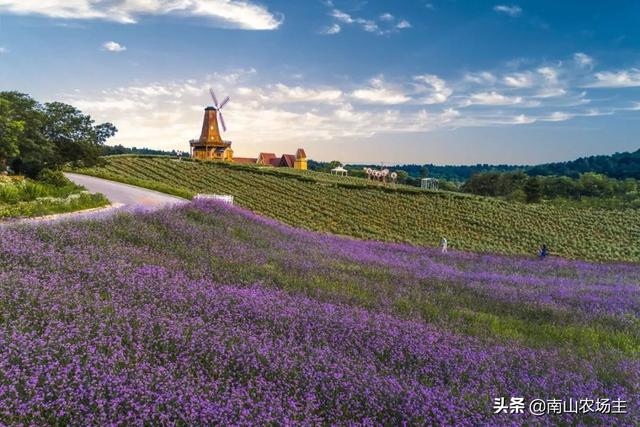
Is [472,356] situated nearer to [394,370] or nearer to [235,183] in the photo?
[394,370]

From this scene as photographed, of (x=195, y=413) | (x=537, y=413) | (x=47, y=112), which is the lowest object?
(x=537, y=413)

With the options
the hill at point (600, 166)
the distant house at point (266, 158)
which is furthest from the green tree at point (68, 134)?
the hill at point (600, 166)

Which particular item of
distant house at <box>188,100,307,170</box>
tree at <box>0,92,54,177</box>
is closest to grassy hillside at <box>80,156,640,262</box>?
tree at <box>0,92,54,177</box>

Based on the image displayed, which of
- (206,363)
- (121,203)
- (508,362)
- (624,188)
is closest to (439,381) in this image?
(508,362)

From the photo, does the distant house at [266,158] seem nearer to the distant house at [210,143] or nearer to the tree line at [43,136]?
the distant house at [210,143]

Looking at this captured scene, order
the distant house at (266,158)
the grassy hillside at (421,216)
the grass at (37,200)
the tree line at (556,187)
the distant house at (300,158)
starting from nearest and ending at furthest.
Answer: the grass at (37,200) → the grassy hillside at (421,216) → the tree line at (556,187) → the distant house at (300,158) → the distant house at (266,158)

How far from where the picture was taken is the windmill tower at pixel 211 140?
8244cm

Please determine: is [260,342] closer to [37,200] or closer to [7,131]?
[37,200]

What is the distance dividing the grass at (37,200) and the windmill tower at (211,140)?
213 feet

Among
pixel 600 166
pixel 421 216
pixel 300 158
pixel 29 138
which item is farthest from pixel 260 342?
pixel 600 166

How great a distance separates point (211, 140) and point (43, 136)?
63.3 meters

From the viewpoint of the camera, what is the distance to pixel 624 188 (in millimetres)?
63875

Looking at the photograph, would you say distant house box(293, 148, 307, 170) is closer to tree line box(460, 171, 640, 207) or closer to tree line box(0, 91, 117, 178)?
tree line box(460, 171, 640, 207)

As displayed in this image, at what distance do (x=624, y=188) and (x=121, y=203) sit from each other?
72134 mm
